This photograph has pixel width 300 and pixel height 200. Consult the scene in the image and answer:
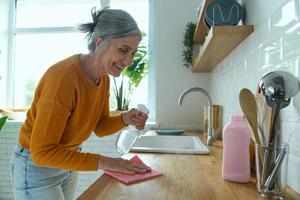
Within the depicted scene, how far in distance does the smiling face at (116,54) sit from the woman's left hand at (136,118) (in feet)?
0.72

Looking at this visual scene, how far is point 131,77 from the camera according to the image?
2332 millimetres

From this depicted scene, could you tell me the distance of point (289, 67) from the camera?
71 cm

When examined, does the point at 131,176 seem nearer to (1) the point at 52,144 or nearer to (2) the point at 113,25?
(1) the point at 52,144

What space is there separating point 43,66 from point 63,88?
226 cm

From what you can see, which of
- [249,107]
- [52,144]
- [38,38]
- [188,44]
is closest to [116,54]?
[52,144]

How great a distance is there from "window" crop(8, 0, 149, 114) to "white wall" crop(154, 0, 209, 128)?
0.90 metres

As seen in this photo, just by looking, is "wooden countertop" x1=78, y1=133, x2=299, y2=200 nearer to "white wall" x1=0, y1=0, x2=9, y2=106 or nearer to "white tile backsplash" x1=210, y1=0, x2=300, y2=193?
"white tile backsplash" x1=210, y1=0, x2=300, y2=193

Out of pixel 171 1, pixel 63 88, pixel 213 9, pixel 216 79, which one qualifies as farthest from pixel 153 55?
pixel 63 88

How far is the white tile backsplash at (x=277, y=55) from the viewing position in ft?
2.19

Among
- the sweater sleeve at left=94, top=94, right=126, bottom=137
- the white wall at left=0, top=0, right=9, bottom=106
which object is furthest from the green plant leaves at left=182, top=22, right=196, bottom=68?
the white wall at left=0, top=0, right=9, bottom=106

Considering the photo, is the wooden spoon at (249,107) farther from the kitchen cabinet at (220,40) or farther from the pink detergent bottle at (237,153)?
the kitchen cabinet at (220,40)

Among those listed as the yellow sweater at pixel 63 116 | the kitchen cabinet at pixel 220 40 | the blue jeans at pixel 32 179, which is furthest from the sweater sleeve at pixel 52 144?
the kitchen cabinet at pixel 220 40

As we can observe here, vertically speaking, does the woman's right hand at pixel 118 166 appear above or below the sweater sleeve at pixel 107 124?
below

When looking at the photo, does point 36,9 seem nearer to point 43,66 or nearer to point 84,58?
point 43,66
